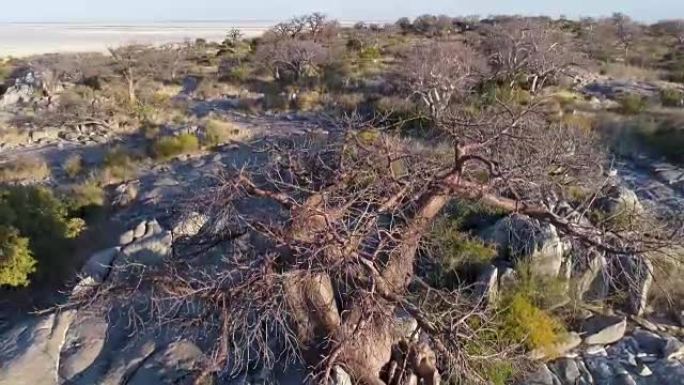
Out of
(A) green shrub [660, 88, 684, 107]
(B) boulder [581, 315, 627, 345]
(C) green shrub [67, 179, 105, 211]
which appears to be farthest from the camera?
(A) green shrub [660, 88, 684, 107]

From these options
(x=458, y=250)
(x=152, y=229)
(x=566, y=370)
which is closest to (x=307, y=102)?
A: (x=152, y=229)

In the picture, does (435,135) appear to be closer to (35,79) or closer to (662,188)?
(662,188)

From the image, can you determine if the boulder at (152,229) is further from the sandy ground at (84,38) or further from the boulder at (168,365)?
the sandy ground at (84,38)

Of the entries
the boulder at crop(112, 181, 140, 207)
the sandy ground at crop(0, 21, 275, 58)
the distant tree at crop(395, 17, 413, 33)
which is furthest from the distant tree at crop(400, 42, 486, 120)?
the sandy ground at crop(0, 21, 275, 58)

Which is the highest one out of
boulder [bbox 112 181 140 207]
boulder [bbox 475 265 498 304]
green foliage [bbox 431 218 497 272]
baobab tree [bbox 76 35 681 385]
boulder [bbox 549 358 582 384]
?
baobab tree [bbox 76 35 681 385]

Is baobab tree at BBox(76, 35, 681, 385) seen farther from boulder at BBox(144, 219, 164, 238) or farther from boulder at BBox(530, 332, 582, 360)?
boulder at BBox(144, 219, 164, 238)

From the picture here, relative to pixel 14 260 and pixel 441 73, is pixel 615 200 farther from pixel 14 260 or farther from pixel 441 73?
pixel 441 73

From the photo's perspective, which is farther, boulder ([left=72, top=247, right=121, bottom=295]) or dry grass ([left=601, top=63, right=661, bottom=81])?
dry grass ([left=601, top=63, right=661, bottom=81])

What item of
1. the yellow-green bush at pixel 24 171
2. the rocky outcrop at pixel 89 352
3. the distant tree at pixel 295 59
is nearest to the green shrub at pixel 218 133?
the yellow-green bush at pixel 24 171
